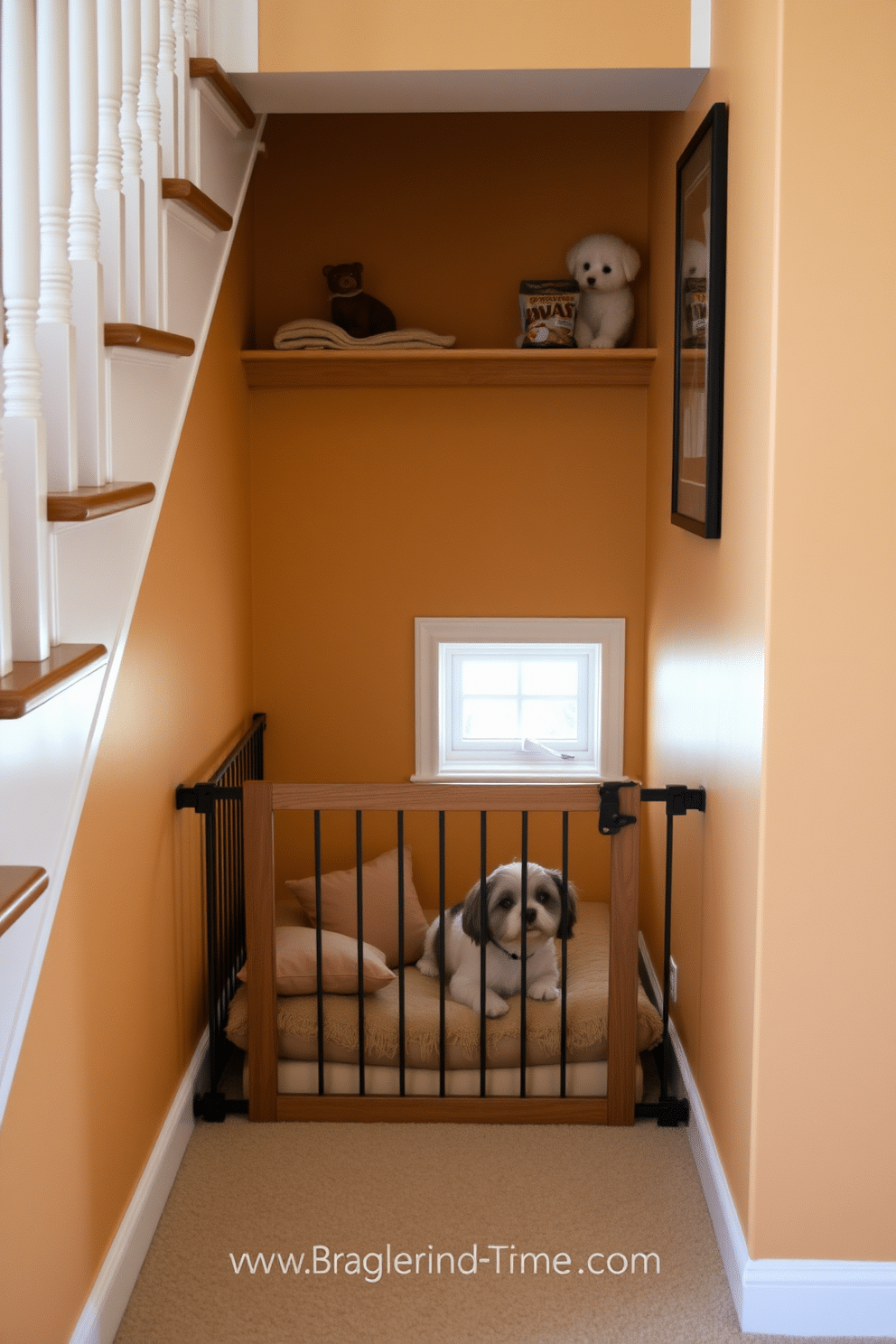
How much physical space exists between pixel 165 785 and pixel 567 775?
1.59m

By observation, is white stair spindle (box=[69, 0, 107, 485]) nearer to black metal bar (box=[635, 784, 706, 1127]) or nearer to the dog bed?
black metal bar (box=[635, 784, 706, 1127])

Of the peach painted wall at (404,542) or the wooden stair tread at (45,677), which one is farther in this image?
the peach painted wall at (404,542)

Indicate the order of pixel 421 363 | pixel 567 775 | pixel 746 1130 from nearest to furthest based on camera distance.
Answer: pixel 746 1130, pixel 421 363, pixel 567 775

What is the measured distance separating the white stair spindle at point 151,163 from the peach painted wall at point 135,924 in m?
0.63

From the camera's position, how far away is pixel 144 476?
1.86m

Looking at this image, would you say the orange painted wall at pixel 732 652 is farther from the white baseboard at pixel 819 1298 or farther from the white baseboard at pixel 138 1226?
the white baseboard at pixel 138 1226

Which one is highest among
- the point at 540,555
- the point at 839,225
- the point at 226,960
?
the point at 839,225

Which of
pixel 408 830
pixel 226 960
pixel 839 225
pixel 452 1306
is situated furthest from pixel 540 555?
pixel 452 1306

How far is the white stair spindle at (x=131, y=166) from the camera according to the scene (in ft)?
5.92

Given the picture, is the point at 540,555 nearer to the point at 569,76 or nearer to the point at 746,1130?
the point at 569,76

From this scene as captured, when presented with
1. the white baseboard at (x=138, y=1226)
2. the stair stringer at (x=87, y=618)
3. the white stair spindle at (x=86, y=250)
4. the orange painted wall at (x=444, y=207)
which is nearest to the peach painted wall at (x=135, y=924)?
the white baseboard at (x=138, y=1226)

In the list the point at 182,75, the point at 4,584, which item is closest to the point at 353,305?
the point at 182,75

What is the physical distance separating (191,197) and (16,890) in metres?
1.23

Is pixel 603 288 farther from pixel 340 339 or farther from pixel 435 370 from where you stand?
pixel 340 339
